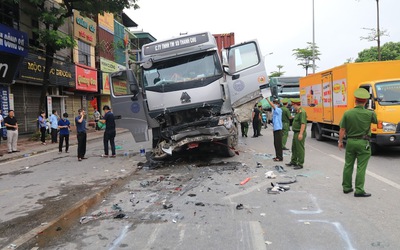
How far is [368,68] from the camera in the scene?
1145 cm

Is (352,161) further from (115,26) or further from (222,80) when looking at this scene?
(115,26)

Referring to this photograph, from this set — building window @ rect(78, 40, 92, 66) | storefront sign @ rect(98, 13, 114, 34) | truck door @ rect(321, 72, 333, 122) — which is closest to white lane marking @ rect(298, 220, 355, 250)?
truck door @ rect(321, 72, 333, 122)

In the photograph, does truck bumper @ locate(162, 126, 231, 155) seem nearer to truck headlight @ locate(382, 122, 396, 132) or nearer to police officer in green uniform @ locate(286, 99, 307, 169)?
police officer in green uniform @ locate(286, 99, 307, 169)

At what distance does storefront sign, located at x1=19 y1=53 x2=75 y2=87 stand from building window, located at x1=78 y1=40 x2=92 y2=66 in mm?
2620

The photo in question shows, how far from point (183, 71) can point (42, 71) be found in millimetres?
15336

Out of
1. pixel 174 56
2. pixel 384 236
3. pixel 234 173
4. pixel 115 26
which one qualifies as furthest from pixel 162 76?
pixel 115 26

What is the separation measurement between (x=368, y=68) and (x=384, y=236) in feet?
28.3

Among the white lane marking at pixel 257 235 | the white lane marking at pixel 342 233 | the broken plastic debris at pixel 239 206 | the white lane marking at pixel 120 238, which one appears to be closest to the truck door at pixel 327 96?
the broken plastic debris at pixel 239 206

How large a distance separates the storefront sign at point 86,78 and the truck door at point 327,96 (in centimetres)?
1884

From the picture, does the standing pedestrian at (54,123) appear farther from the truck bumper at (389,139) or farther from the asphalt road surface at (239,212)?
the truck bumper at (389,139)

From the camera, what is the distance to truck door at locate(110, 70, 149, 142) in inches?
385

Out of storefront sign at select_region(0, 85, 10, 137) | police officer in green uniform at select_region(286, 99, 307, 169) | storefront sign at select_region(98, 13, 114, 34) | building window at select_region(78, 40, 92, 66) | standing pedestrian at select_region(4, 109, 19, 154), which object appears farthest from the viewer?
storefront sign at select_region(98, 13, 114, 34)

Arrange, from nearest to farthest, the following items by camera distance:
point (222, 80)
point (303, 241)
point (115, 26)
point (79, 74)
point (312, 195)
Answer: point (303, 241) < point (312, 195) < point (222, 80) < point (79, 74) < point (115, 26)

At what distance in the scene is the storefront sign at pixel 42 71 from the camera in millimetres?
19667
